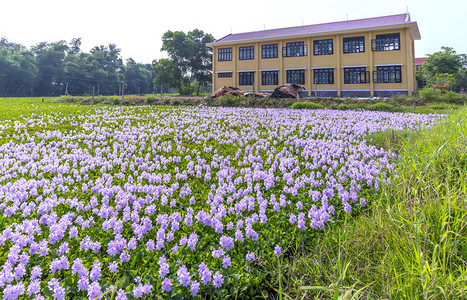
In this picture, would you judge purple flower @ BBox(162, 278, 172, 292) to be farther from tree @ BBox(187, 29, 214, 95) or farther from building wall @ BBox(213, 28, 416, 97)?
tree @ BBox(187, 29, 214, 95)

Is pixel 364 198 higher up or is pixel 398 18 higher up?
pixel 398 18

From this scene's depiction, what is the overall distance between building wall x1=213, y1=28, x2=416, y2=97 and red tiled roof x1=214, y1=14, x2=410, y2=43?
713mm

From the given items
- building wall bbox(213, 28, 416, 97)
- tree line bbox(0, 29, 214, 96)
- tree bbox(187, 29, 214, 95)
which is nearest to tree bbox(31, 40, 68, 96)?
tree line bbox(0, 29, 214, 96)

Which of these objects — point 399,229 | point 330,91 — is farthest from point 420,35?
point 399,229

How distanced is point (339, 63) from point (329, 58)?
49.8 inches

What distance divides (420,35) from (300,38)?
40.3ft

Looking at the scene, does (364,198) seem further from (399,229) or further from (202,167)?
(202,167)

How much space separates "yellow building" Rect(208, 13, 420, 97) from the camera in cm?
2727

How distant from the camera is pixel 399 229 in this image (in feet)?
8.65

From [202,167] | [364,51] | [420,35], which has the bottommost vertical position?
[202,167]

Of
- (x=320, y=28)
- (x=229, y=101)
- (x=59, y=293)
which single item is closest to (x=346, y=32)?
(x=320, y=28)

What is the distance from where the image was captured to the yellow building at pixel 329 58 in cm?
2727

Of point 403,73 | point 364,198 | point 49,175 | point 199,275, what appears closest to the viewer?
point 199,275

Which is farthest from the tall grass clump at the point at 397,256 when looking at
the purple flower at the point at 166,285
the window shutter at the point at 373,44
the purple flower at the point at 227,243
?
the window shutter at the point at 373,44
